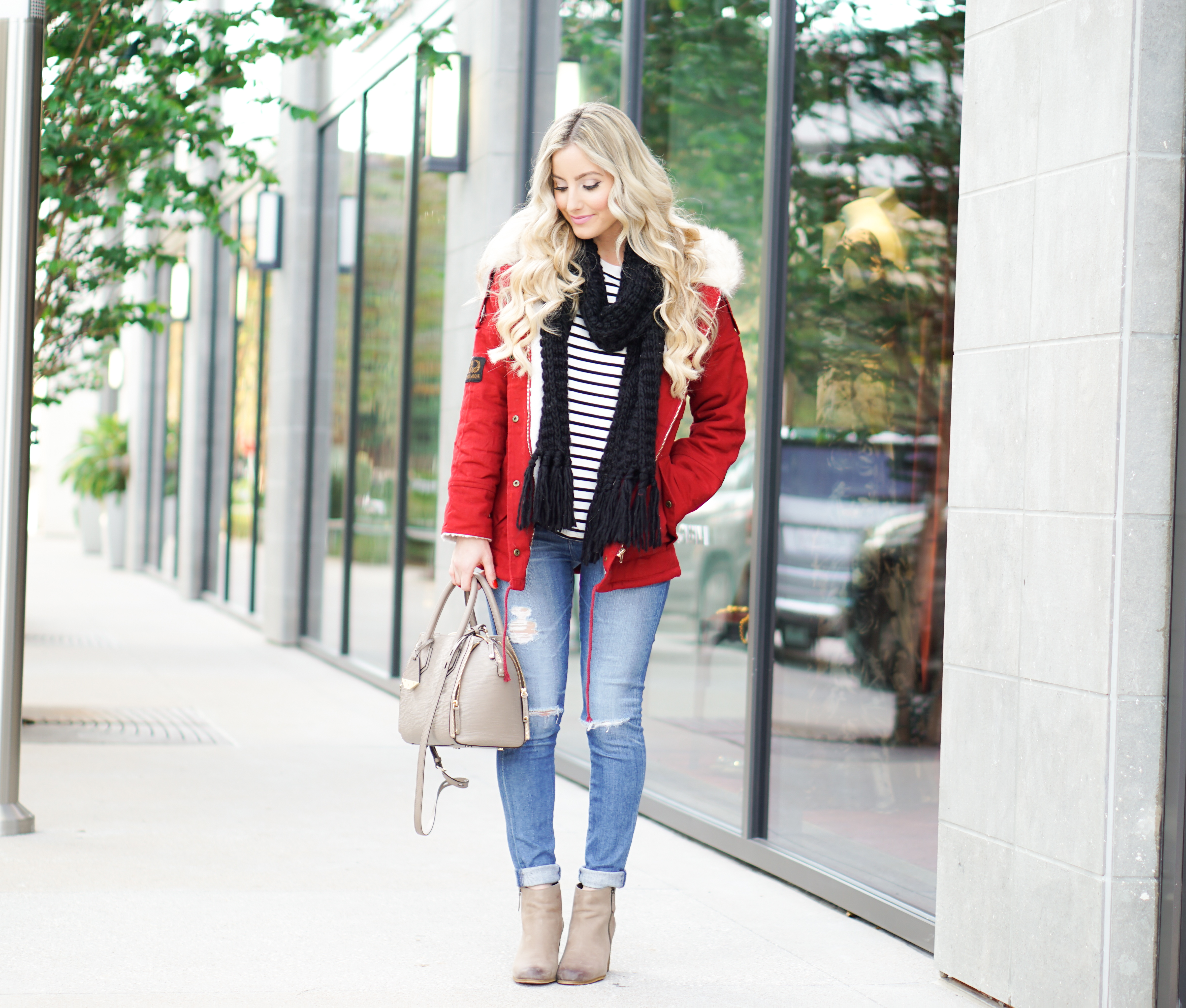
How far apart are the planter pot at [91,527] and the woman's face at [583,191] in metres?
20.4

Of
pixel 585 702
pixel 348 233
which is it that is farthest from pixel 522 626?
pixel 348 233

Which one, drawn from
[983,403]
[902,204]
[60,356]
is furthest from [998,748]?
[60,356]

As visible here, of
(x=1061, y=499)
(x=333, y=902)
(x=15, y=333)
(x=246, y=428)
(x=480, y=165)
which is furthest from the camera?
(x=246, y=428)

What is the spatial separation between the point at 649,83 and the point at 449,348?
2.00m

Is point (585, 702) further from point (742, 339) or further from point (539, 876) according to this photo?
point (742, 339)

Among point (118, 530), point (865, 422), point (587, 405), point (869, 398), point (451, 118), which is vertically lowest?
point (118, 530)

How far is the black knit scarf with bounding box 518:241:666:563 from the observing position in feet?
9.85

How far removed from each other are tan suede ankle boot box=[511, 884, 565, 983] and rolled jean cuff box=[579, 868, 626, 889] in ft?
0.21

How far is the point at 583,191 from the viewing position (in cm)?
306

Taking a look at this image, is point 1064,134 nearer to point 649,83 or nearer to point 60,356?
point 649,83

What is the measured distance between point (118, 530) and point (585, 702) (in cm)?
1742

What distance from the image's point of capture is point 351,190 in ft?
31.2

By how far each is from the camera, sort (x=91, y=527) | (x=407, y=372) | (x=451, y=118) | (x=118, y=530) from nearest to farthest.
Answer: (x=451, y=118), (x=407, y=372), (x=118, y=530), (x=91, y=527)

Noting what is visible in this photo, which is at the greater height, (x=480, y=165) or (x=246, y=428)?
(x=480, y=165)
